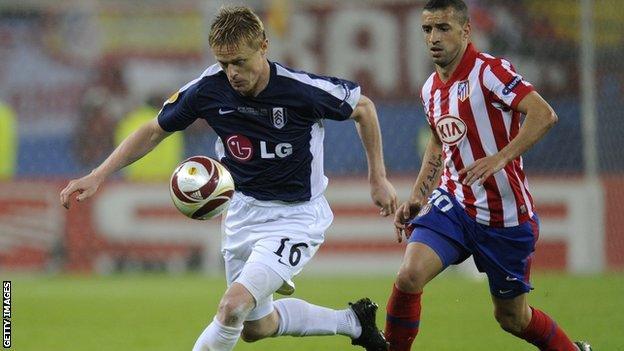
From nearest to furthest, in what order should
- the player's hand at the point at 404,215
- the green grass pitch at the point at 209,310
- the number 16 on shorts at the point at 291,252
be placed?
the number 16 on shorts at the point at 291,252, the player's hand at the point at 404,215, the green grass pitch at the point at 209,310

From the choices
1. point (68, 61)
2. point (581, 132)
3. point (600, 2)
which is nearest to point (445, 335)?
point (581, 132)

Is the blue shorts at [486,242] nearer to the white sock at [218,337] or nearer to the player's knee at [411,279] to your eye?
the player's knee at [411,279]

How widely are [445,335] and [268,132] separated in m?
3.03

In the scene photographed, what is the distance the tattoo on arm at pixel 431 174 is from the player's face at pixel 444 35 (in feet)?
2.08

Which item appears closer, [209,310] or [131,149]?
[131,149]

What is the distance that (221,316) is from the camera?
5.80 meters

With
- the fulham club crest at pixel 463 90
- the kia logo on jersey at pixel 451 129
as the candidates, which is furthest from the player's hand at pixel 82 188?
the fulham club crest at pixel 463 90

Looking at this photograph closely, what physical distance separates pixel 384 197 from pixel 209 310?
462cm

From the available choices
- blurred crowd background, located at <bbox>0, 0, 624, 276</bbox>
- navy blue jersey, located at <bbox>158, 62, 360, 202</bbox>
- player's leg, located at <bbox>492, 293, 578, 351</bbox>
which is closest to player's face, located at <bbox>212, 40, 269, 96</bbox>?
navy blue jersey, located at <bbox>158, 62, 360, 202</bbox>

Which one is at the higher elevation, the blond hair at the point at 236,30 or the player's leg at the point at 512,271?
the blond hair at the point at 236,30

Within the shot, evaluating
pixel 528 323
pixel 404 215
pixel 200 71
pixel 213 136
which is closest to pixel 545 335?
pixel 528 323

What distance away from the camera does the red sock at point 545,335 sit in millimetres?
6535

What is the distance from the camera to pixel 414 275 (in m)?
6.26

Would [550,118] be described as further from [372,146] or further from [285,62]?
[285,62]
